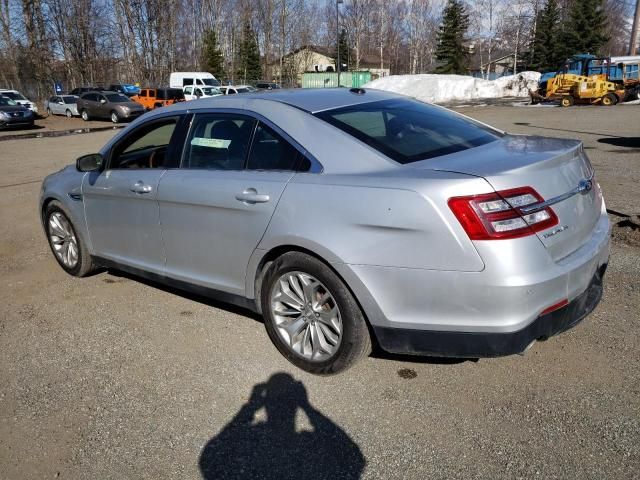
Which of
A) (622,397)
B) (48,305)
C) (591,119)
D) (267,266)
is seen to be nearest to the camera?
(622,397)

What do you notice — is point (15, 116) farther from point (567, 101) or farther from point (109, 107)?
point (567, 101)

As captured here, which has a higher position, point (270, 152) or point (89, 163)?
point (270, 152)

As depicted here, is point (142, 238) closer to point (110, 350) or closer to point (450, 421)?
point (110, 350)

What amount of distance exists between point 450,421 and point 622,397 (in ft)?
3.04

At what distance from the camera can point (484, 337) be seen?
8.93 ft

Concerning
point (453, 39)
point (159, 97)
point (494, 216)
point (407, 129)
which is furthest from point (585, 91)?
point (453, 39)

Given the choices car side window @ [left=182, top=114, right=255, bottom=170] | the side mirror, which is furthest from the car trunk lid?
the side mirror

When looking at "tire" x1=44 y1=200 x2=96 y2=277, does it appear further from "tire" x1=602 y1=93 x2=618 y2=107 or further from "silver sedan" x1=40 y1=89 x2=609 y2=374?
"tire" x1=602 y1=93 x2=618 y2=107

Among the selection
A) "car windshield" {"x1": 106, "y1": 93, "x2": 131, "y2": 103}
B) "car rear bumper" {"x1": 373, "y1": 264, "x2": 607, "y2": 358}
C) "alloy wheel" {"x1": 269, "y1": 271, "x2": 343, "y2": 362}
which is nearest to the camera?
"car rear bumper" {"x1": 373, "y1": 264, "x2": 607, "y2": 358}

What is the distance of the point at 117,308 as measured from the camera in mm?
4508

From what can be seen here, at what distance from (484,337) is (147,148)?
11.2 ft

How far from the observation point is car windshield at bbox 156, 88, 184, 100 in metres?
33.1

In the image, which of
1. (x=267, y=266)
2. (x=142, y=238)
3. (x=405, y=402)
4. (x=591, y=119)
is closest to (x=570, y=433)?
(x=405, y=402)

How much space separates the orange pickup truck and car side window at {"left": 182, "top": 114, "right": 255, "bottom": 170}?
100 ft
